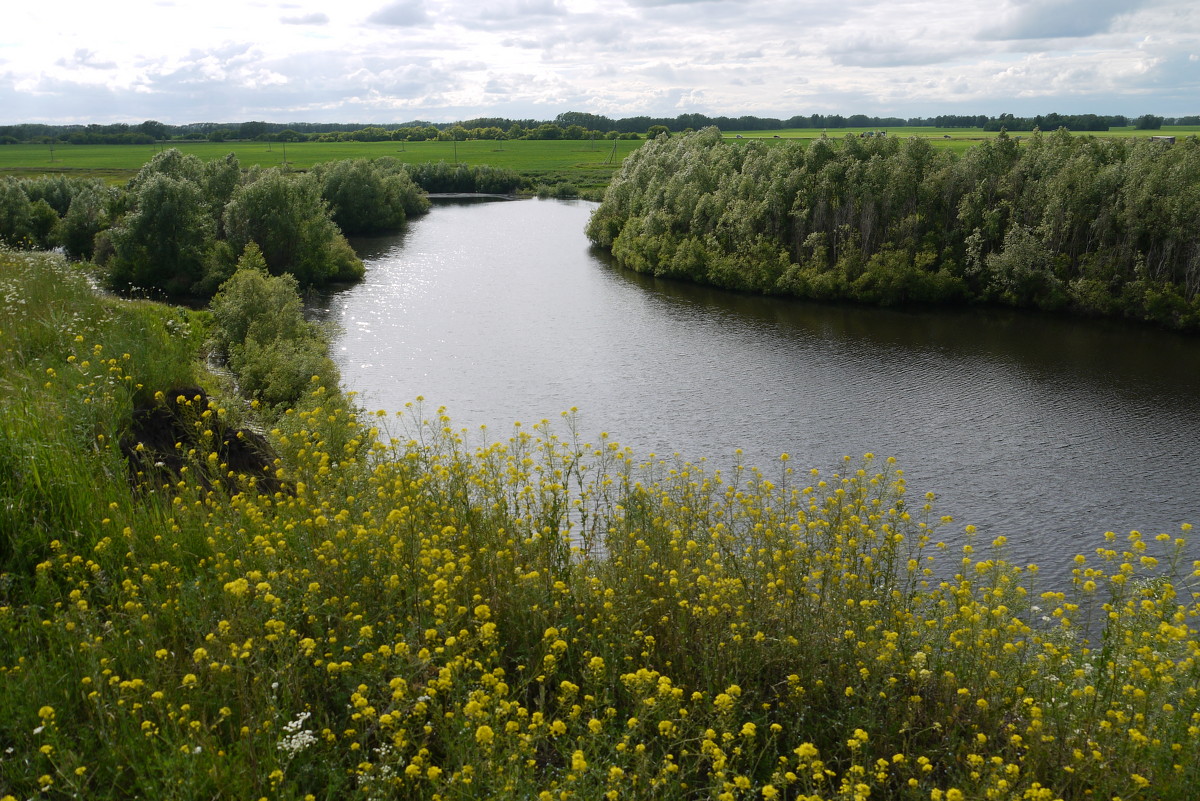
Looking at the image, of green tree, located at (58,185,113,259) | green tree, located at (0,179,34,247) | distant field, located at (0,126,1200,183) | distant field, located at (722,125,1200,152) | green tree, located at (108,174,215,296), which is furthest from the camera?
distant field, located at (0,126,1200,183)

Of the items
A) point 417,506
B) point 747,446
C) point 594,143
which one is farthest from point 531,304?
point 594,143

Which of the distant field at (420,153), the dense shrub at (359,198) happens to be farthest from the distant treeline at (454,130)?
the dense shrub at (359,198)

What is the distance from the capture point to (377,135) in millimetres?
187375

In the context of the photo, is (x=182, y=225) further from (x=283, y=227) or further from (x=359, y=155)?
(x=359, y=155)

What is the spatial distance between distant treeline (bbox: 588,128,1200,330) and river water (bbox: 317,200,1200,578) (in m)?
1.87

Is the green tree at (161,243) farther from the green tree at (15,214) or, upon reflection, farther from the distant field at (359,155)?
the distant field at (359,155)


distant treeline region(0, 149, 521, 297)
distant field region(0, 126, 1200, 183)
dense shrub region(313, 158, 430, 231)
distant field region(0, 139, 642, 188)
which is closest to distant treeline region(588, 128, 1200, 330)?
distant treeline region(0, 149, 521, 297)

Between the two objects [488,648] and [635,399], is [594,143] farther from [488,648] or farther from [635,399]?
[488,648]

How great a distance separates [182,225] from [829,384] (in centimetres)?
3661

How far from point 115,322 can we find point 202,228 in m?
35.6

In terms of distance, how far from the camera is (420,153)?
5714 inches

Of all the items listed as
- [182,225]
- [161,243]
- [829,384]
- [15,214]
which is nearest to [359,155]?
[15,214]

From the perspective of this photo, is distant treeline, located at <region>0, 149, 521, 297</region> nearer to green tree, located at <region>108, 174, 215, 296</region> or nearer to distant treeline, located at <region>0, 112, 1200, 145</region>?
green tree, located at <region>108, 174, 215, 296</region>

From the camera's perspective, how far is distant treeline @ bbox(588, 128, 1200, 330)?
42625 mm
